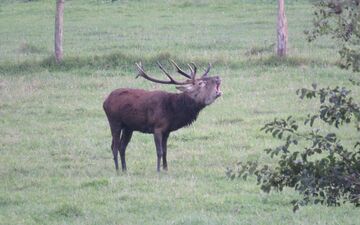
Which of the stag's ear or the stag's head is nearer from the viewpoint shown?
the stag's head

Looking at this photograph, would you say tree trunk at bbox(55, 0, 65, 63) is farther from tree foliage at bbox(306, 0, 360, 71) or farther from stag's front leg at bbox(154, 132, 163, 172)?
tree foliage at bbox(306, 0, 360, 71)

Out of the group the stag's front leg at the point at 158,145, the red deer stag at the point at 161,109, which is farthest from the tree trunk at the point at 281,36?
the stag's front leg at the point at 158,145

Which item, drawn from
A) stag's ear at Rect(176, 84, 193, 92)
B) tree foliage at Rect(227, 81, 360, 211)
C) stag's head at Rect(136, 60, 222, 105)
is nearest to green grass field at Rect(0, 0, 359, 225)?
stag's head at Rect(136, 60, 222, 105)

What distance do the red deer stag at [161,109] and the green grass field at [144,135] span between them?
1.53 feet

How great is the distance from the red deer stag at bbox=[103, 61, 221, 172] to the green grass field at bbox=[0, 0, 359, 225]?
0.47 metres

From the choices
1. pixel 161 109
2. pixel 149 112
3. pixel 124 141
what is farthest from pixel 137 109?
pixel 124 141

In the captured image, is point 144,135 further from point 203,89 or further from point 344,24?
point 344,24

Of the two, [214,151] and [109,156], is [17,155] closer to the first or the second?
[109,156]

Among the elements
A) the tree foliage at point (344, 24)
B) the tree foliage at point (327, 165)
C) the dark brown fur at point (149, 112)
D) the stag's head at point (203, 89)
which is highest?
the tree foliage at point (344, 24)

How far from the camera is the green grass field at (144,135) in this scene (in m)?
9.72

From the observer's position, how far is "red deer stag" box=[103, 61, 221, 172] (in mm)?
12117

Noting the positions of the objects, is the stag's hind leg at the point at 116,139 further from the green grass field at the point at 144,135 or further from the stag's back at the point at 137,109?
the green grass field at the point at 144,135

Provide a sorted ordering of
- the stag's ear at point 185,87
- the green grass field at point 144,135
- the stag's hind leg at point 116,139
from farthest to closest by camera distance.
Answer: the stag's hind leg at point 116,139, the stag's ear at point 185,87, the green grass field at point 144,135

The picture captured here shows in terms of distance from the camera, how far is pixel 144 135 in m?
15.0
